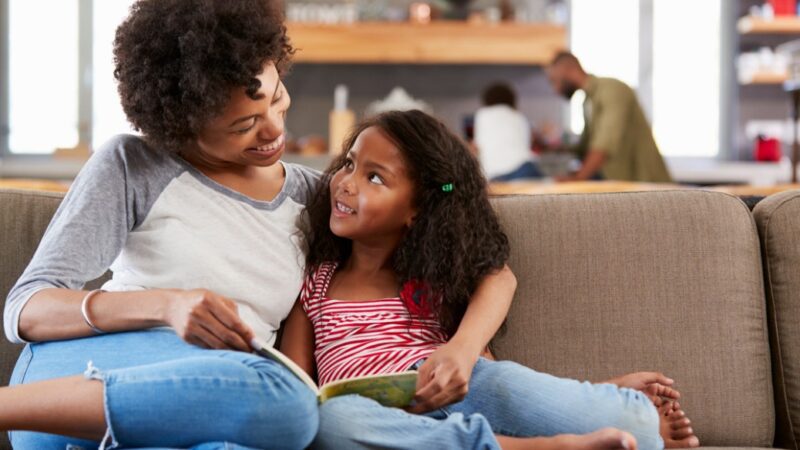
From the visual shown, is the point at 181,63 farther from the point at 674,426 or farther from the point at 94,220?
the point at 674,426

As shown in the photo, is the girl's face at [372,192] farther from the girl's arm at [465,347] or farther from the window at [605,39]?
the window at [605,39]

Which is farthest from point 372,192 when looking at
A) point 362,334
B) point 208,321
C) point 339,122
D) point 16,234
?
point 339,122

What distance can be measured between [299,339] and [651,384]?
0.57 m

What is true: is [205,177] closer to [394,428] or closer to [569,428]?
[394,428]

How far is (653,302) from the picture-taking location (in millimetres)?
1714

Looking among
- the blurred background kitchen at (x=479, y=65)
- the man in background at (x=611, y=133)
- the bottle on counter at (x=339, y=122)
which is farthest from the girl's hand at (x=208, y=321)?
the blurred background kitchen at (x=479, y=65)

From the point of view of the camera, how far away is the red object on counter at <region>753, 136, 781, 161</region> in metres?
6.45

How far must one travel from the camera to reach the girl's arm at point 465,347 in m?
1.41

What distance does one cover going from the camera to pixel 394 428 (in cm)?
138

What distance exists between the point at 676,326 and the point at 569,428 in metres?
0.36

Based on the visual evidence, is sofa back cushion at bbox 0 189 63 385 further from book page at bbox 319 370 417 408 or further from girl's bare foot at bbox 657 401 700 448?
girl's bare foot at bbox 657 401 700 448

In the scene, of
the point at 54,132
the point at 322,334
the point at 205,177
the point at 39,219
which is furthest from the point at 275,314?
the point at 54,132

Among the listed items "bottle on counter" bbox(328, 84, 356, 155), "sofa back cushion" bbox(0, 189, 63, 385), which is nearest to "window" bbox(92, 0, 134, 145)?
→ "bottle on counter" bbox(328, 84, 356, 155)

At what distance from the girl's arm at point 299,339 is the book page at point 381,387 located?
25cm
